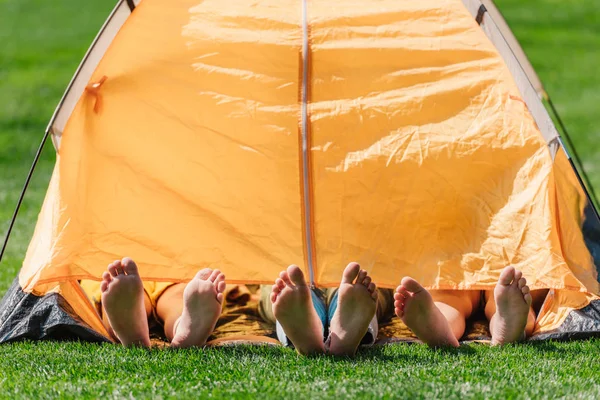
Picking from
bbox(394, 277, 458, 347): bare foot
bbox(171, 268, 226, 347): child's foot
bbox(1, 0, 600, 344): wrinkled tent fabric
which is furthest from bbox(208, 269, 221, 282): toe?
bbox(394, 277, 458, 347): bare foot

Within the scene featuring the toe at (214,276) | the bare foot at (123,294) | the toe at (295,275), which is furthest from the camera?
the toe at (214,276)

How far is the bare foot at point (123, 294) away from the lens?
2660mm

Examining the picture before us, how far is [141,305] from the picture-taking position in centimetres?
273

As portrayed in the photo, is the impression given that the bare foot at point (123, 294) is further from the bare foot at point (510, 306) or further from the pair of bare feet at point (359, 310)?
the bare foot at point (510, 306)

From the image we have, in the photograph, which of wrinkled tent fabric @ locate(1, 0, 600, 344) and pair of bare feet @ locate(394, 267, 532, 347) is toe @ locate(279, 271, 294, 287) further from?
wrinkled tent fabric @ locate(1, 0, 600, 344)

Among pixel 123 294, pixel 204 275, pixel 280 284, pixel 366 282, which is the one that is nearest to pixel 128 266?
pixel 123 294

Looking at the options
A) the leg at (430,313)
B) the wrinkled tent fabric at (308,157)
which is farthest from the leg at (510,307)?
the wrinkled tent fabric at (308,157)

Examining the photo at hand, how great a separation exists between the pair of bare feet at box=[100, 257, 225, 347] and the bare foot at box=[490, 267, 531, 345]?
33.5 inches

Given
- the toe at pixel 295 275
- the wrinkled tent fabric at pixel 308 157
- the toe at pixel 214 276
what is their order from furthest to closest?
1. the wrinkled tent fabric at pixel 308 157
2. the toe at pixel 214 276
3. the toe at pixel 295 275

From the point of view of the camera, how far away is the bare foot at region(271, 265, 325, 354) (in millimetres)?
2578

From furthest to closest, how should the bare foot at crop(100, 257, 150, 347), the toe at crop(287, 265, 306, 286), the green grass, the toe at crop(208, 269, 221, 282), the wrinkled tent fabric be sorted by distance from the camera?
the wrinkled tent fabric → the toe at crop(208, 269, 221, 282) → the bare foot at crop(100, 257, 150, 347) → the toe at crop(287, 265, 306, 286) → the green grass

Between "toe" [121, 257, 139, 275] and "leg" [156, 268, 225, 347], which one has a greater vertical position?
"toe" [121, 257, 139, 275]

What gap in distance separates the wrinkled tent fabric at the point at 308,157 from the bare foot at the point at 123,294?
386 millimetres

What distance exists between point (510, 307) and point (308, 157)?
2.97 feet
